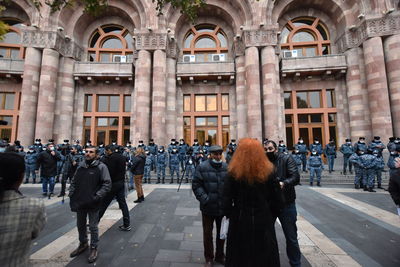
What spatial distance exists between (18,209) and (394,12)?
2114cm

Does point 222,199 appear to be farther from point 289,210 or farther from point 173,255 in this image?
point 173,255

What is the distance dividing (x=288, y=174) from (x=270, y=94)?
12.3 metres

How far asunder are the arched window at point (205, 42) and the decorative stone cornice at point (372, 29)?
31.5 feet

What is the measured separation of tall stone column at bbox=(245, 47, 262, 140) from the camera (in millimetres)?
14344

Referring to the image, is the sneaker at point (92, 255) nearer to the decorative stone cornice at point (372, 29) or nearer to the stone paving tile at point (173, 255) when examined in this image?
the stone paving tile at point (173, 255)

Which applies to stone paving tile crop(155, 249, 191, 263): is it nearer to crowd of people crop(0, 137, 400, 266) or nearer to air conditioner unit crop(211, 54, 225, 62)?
crowd of people crop(0, 137, 400, 266)

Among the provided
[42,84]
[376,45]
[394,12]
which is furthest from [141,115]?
[394,12]

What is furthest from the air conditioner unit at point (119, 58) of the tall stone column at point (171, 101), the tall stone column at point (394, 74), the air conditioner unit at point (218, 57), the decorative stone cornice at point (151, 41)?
the tall stone column at point (394, 74)

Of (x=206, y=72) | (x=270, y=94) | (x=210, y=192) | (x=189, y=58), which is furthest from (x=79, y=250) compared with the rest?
(x=189, y=58)

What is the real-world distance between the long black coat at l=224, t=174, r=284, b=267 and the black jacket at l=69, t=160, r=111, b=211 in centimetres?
238

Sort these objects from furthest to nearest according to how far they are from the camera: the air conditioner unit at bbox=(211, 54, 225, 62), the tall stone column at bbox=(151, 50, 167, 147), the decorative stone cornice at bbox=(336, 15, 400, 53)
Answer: the air conditioner unit at bbox=(211, 54, 225, 62), the tall stone column at bbox=(151, 50, 167, 147), the decorative stone cornice at bbox=(336, 15, 400, 53)

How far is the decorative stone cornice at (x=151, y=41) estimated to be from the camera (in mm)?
15391

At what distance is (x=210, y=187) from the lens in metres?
3.13

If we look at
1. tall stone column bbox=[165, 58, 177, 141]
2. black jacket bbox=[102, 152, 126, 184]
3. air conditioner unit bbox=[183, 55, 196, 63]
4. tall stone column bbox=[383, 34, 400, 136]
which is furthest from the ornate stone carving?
tall stone column bbox=[383, 34, 400, 136]
